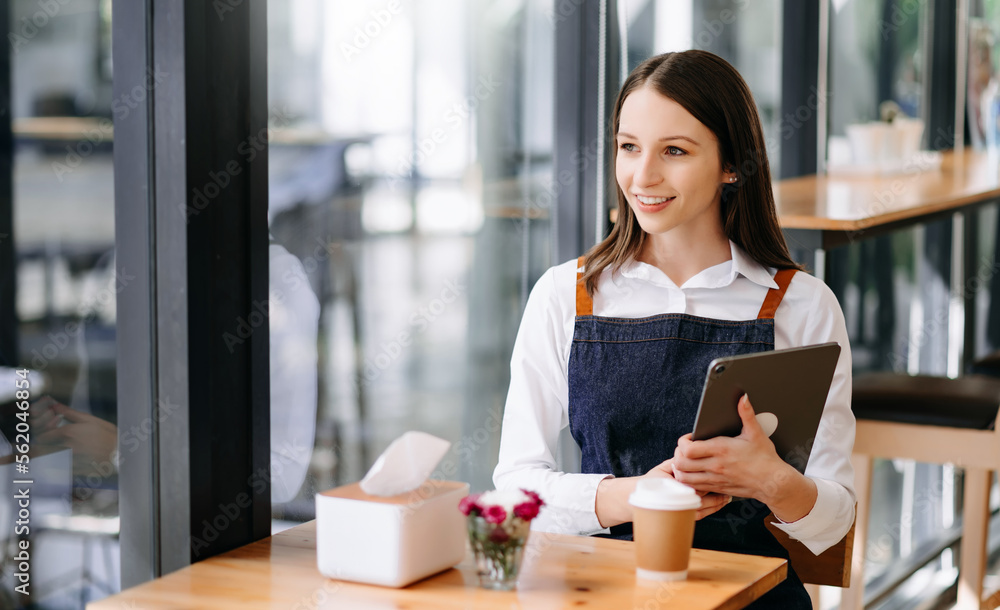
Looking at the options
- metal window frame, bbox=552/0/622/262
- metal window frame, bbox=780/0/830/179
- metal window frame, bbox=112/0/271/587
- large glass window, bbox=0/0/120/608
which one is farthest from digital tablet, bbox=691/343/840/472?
metal window frame, bbox=780/0/830/179

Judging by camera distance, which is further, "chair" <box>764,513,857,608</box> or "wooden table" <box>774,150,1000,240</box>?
"wooden table" <box>774,150,1000,240</box>

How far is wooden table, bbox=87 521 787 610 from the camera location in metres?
1.13

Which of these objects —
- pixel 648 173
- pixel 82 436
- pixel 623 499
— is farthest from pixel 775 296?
pixel 82 436

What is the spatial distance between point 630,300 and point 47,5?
0.87 m

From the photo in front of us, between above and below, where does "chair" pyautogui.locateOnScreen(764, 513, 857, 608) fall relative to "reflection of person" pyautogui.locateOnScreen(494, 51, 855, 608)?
below

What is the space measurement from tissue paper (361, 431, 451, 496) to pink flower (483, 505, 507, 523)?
0.30ft

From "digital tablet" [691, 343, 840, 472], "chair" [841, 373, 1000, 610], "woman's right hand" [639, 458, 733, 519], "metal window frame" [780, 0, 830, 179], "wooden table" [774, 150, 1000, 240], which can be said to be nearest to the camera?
"digital tablet" [691, 343, 840, 472]

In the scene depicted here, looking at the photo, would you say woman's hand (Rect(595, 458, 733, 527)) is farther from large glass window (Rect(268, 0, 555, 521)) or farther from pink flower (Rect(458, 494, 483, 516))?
large glass window (Rect(268, 0, 555, 521))

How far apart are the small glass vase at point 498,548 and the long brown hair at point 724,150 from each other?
544 millimetres

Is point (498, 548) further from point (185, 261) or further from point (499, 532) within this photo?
point (185, 261)

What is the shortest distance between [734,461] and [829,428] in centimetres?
27

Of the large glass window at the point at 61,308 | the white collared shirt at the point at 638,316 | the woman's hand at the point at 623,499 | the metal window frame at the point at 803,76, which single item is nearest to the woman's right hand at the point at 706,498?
the woman's hand at the point at 623,499

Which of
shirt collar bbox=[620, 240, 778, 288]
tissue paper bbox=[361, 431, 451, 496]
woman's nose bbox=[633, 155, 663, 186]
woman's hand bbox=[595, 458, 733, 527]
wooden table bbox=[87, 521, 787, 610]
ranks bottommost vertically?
wooden table bbox=[87, 521, 787, 610]

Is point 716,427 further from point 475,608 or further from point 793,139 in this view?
point 793,139
